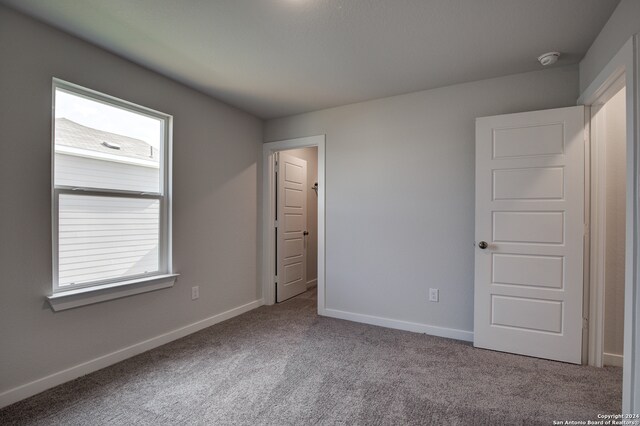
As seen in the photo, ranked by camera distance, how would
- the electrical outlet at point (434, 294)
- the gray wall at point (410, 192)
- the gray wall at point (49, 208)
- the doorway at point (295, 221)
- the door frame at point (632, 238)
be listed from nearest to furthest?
the door frame at point (632, 238) → the gray wall at point (49, 208) → the gray wall at point (410, 192) → the electrical outlet at point (434, 294) → the doorway at point (295, 221)

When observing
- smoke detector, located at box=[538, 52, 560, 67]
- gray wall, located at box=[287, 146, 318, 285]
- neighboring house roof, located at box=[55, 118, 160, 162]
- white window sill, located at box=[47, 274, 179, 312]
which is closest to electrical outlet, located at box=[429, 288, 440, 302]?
smoke detector, located at box=[538, 52, 560, 67]

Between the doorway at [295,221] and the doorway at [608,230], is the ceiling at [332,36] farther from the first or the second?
the doorway at [295,221]

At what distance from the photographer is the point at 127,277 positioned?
2547 mm

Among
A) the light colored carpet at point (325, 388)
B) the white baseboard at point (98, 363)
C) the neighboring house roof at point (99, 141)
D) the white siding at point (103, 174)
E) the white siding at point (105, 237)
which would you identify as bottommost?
the light colored carpet at point (325, 388)

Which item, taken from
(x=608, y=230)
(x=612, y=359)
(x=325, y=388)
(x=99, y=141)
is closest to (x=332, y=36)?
(x=99, y=141)

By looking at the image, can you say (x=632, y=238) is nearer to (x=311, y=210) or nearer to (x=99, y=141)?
(x=99, y=141)

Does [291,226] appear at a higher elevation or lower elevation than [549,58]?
lower

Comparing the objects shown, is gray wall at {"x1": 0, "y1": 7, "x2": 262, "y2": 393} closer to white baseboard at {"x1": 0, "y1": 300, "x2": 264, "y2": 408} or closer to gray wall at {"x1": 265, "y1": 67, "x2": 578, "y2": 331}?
white baseboard at {"x1": 0, "y1": 300, "x2": 264, "y2": 408}

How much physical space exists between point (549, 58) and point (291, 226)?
10.8 ft

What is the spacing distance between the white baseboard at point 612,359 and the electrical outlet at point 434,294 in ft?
4.08

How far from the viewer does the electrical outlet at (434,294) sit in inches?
118

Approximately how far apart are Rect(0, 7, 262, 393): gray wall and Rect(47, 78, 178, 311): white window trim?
0.16 feet

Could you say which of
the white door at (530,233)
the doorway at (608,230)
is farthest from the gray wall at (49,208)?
the doorway at (608,230)

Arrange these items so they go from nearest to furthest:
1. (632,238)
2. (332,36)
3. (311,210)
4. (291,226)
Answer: (632,238), (332,36), (291,226), (311,210)
